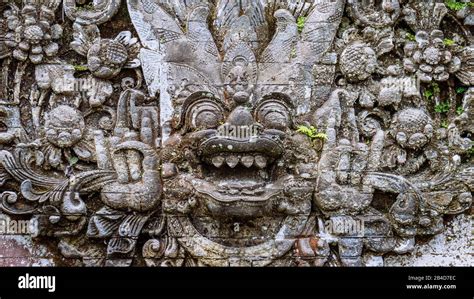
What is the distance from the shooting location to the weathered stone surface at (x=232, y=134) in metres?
6.46

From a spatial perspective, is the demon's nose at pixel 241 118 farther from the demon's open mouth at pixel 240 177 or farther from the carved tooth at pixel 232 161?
the carved tooth at pixel 232 161

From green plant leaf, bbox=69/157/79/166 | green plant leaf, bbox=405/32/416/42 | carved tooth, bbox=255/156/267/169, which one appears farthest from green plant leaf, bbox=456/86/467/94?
green plant leaf, bbox=69/157/79/166

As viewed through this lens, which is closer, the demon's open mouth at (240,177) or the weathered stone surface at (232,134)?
the demon's open mouth at (240,177)

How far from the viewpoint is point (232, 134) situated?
250 inches

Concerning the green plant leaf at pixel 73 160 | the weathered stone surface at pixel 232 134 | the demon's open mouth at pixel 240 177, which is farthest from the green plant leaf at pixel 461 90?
the green plant leaf at pixel 73 160

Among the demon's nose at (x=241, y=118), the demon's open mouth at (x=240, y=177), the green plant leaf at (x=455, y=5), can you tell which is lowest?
the demon's open mouth at (x=240, y=177)

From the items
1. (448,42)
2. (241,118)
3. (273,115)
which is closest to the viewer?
(241,118)

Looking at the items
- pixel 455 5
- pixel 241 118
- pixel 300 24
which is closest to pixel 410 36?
pixel 455 5

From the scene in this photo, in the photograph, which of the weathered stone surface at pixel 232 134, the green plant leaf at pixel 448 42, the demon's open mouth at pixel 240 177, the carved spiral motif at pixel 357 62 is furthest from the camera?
the green plant leaf at pixel 448 42

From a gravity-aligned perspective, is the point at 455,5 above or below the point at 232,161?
above

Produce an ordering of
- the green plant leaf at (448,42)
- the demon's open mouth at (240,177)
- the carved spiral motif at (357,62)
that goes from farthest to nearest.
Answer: the green plant leaf at (448,42)
the carved spiral motif at (357,62)
the demon's open mouth at (240,177)

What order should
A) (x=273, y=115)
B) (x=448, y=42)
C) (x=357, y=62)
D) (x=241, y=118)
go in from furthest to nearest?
(x=448, y=42)
(x=357, y=62)
(x=273, y=115)
(x=241, y=118)

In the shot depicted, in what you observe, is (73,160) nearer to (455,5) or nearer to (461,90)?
(461,90)

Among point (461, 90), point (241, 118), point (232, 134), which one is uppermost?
point (461, 90)
